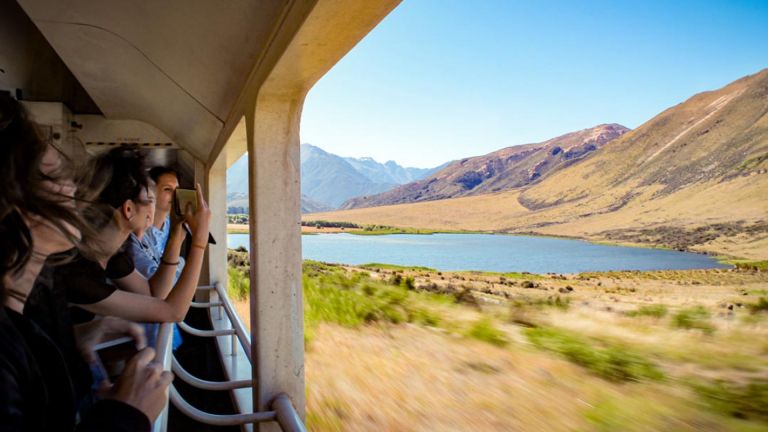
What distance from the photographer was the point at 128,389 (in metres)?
0.49

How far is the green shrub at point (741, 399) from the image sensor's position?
1.62 m

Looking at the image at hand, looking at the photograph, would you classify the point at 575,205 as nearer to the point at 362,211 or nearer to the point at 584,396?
the point at 362,211

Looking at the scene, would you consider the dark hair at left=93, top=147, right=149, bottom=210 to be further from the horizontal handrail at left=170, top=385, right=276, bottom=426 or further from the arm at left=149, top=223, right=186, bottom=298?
the horizontal handrail at left=170, top=385, right=276, bottom=426

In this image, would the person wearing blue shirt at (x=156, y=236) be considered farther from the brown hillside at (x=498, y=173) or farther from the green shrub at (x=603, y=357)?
the brown hillside at (x=498, y=173)

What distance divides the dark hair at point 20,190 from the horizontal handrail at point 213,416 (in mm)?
694

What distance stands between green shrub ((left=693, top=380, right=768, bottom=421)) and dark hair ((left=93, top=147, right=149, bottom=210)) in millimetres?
2134

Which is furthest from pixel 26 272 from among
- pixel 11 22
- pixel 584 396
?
pixel 584 396

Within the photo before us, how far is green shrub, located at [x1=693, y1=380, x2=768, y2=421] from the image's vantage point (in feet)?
5.31

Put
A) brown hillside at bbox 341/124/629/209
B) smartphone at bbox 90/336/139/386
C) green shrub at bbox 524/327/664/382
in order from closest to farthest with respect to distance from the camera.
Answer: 1. smartphone at bbox 90/336/139/386
2. green shrub at bbox 524/327/664/382
3. brown hillside at bbox 341/124/629/209

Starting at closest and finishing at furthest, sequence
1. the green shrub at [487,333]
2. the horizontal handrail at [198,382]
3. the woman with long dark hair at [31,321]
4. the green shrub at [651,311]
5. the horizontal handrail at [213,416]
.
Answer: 1. the woman with long dark hair at [31,321]
2. the horizontal handrail at [213,416]
3. the horizontal handrail at [198,382]
4. the green shrub at [651,311]
5. the green shrub at [487,333]

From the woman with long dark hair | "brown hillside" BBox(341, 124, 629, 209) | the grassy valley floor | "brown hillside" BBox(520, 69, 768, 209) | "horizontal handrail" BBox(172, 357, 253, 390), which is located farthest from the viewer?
"brown hillside" BBox(341, 124, 629, 209)

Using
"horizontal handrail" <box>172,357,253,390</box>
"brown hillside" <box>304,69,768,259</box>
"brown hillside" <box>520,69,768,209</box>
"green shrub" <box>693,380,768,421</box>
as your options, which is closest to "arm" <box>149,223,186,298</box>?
"horizontal handrail" <box>172,357,253,390</box>

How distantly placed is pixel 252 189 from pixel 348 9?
723mm

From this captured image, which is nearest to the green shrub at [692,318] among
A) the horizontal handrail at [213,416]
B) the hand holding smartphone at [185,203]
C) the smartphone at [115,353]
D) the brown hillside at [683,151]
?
the brown hillside at [683,151]
